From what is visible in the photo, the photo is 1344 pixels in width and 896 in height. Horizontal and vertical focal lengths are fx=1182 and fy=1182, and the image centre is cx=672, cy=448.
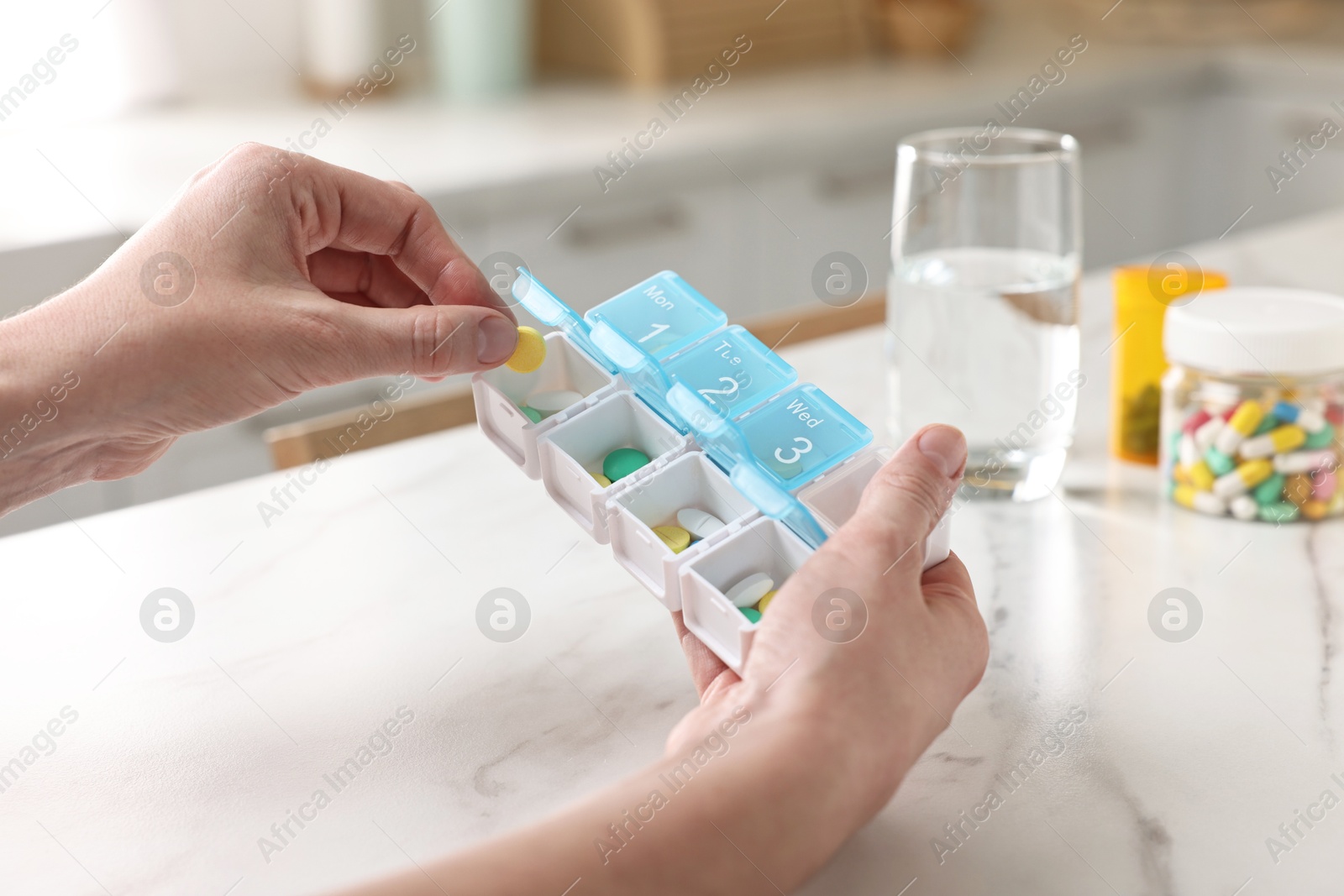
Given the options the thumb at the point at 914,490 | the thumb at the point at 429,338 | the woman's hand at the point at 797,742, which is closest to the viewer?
the woman's hand at the point at 797,742

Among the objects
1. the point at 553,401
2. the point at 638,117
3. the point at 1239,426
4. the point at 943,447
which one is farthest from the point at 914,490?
the point at 638,117

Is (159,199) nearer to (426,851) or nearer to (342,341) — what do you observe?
(342,341)

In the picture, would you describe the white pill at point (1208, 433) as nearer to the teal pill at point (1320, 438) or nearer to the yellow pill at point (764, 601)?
the teal pill at point (1320, 438)

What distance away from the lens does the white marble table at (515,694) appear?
1.87 ft

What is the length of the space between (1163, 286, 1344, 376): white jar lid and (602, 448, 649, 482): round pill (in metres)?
0.40

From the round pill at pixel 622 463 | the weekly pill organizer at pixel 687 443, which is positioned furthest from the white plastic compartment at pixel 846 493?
the round pill at pixel 622 463

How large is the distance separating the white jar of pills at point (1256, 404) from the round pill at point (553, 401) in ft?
1.42

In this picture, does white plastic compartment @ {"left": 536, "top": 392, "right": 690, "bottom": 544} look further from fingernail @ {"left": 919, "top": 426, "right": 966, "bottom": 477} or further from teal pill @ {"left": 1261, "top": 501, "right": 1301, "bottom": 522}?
teal pill @ {"left": 1261, "top": 501, "right": 1301, "bottom": 522}

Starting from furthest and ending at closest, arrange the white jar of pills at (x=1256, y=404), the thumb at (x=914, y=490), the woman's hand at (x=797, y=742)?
1. the white jar of pills at (x=1256, y=404)
2. the thumb at (x=914, y=490)
3. the woman's hand at (x=797, y=742)

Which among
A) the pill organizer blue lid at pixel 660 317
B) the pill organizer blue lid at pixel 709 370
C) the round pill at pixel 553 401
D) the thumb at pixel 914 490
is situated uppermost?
the pill organizer blue lid at pixel 660 317

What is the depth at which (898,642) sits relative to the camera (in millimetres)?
562

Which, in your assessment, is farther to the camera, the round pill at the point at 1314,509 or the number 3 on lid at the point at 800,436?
the round pill at the point at 1314,509

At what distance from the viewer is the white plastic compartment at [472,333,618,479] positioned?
0.71 m

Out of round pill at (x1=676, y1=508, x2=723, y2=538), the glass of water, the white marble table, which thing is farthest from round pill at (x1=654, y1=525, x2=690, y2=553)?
the glass of water
